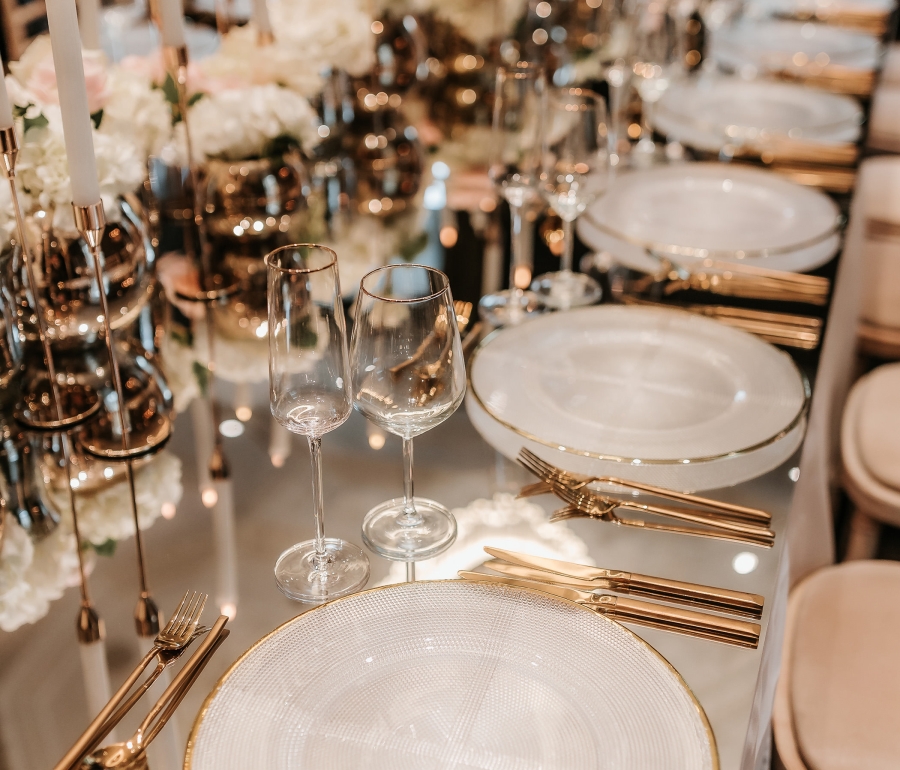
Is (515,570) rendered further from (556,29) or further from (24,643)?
(556,29)

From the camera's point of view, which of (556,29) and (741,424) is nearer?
(741,424)

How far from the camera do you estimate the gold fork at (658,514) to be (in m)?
0.94

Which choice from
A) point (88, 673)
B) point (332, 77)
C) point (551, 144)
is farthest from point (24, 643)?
point (332, 77)

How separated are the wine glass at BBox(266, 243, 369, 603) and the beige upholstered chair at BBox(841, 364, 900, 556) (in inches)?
42.5

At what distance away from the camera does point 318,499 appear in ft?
2.84

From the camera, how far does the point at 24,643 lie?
80 cm

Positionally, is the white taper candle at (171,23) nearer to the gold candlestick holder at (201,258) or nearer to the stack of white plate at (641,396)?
the gold candlestick holder at (201,258)

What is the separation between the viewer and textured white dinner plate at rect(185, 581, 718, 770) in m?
0.67

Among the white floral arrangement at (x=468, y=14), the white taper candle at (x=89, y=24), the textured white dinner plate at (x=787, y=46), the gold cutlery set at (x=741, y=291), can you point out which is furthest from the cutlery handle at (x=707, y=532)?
the textured white dinner plate at (x=787, y=46)

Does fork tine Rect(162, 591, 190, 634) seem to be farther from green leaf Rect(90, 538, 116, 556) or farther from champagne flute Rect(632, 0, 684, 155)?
champagne flute Rect(632, 0, 684, 155)

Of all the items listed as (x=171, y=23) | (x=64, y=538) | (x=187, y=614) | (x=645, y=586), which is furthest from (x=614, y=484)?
(x=171, y=23)

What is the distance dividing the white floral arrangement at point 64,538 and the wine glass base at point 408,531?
21 cm

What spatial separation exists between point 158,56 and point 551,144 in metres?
0.59

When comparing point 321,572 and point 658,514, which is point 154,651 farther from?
point 658,514
